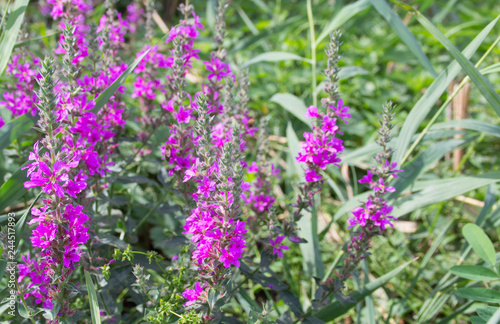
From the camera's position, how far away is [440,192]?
6.27 ft

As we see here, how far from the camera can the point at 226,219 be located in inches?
50.4

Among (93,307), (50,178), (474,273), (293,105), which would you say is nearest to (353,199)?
(474,273)

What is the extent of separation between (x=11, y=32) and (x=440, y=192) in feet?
6.37

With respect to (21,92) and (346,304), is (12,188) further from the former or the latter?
(346,304)

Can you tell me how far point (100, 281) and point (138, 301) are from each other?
0.18 m

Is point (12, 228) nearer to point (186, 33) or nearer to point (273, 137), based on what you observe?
point (186, 33)

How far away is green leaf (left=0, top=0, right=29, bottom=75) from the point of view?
1.71 m

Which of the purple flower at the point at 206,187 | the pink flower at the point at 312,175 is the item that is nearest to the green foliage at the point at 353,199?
the pink flower at the point at 312,175

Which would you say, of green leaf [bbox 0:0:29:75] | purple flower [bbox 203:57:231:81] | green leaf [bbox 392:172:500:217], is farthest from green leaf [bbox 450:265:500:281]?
green leaf [bbox 0:0:29:75]

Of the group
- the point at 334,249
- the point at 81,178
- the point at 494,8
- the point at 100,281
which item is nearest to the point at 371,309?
the point at 334,249

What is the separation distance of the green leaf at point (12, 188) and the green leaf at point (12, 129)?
16 cm

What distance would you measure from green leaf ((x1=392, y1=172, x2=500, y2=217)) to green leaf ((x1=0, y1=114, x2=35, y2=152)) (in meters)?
1.58

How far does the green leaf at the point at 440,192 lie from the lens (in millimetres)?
1863

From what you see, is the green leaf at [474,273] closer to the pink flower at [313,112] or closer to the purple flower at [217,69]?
the pink flower at [313,112]
